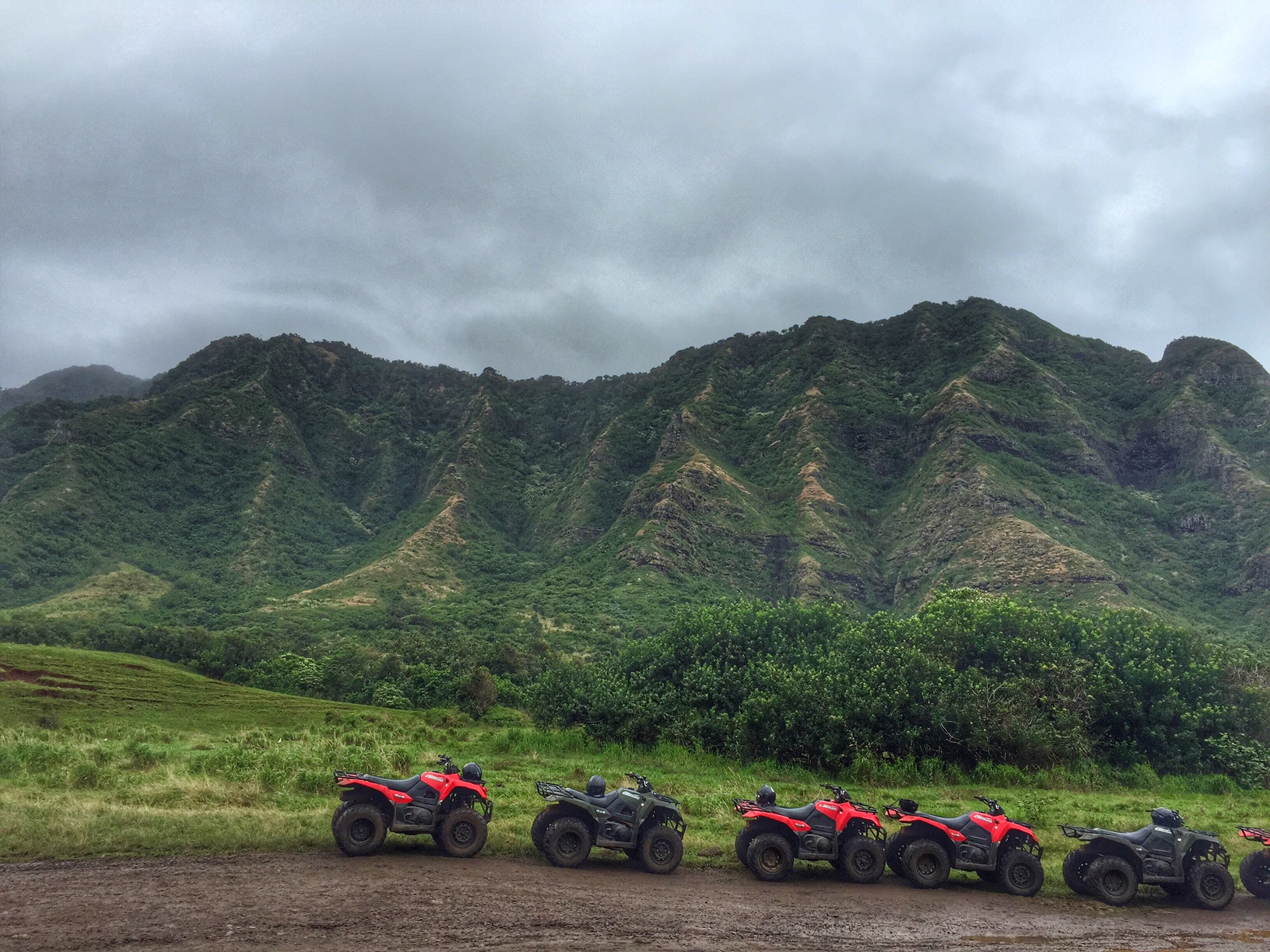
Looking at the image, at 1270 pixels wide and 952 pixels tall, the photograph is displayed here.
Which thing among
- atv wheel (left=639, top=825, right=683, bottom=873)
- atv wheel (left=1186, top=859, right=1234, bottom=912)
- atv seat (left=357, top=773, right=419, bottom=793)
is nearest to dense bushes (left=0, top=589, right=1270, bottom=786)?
atv wheel (left=1186, top=859, right=1234, bottom=912)

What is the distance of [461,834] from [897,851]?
657 centimetres

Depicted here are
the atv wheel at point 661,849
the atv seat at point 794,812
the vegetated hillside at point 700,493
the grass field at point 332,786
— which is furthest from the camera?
the vegetated hillside at point 700,493

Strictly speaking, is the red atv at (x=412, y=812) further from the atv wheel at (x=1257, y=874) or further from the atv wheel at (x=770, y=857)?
the atv wheel at (x=1257, y=874)

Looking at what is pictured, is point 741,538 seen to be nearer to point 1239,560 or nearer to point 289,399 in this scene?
point 1239,560

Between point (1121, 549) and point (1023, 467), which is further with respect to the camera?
point (1023, 467)

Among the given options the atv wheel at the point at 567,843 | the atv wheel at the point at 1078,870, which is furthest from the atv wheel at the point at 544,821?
the atv wheel at the point at 1078,870

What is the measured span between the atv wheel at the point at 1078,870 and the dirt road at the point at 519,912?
15.7 inches

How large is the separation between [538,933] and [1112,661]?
83.3 feet

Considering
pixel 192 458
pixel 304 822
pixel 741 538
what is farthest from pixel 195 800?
pixel 192 458

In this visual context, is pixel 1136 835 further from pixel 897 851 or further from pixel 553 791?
pixel 553 791

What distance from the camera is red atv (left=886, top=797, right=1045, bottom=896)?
417 inches

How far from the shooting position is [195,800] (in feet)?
39.4

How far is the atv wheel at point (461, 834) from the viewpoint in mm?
10344

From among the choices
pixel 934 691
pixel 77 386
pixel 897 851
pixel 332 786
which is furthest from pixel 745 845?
pixel 77 386
